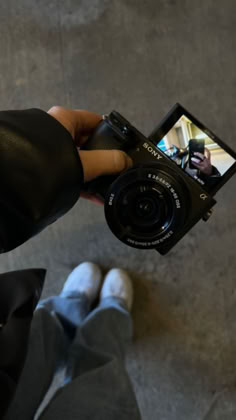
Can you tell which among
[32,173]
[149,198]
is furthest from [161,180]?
[32,173]

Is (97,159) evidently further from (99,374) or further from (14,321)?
(99,374)

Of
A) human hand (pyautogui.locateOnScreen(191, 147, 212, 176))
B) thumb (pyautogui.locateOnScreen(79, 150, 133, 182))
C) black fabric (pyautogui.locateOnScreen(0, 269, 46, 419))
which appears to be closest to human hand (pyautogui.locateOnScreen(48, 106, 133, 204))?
thumb (pyautogui.locateOnScreen(79, 150, 133, 182))

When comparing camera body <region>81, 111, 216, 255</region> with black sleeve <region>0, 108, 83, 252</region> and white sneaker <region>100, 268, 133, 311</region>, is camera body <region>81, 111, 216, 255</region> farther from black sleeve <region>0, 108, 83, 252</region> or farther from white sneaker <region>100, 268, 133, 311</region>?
white sneaker <region>100, 268, 133, 311</region>

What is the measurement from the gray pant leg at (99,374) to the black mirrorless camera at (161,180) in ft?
1.28

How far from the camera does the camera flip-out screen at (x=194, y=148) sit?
0.60 m

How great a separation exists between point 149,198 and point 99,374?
1.51 ft

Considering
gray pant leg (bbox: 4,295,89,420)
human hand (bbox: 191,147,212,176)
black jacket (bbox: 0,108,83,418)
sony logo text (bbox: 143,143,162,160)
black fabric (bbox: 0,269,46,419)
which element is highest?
human hand (bbox: 191,147,212,176)

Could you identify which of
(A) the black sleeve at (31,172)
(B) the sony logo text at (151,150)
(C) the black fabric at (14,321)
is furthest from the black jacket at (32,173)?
(C) the black fabric at (14,321)

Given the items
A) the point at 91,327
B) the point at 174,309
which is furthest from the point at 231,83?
the point at 91,327

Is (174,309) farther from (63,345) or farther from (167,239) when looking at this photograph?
(167,239)

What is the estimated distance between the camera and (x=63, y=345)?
0.92m

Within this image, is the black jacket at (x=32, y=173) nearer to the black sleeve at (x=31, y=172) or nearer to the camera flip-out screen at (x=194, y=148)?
the black sleeve at (x=31, y=172)

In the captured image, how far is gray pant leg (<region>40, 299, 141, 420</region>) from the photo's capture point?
708mm

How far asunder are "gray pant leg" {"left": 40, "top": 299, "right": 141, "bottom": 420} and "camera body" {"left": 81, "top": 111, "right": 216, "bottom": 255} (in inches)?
15.5
